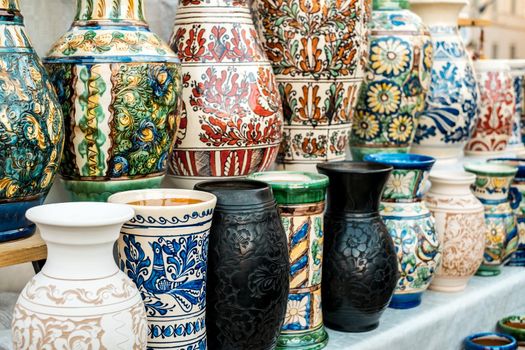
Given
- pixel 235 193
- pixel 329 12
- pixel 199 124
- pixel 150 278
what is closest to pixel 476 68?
pixel 329 12

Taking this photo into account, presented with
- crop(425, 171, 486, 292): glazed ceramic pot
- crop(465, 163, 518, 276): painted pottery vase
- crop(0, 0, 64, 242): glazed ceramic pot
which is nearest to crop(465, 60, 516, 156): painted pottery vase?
crop(465, 163, 518, 276): painted pottery vase

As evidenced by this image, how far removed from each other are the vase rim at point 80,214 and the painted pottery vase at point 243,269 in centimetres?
14

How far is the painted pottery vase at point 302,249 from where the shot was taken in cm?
93

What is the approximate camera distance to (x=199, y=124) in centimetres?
100

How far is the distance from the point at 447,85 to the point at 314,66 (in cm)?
45

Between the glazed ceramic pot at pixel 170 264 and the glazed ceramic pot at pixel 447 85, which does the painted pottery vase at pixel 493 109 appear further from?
the glazed ceramic pot at pixel 170 264

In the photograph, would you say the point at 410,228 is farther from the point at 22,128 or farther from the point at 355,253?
the point at 22,128

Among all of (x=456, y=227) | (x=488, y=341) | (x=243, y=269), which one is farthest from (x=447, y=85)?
(x=243, y=269)

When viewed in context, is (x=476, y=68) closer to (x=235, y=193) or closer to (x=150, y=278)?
(x=235, y=193)

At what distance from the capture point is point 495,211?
1.38 meters

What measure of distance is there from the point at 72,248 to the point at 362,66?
0.68 meters

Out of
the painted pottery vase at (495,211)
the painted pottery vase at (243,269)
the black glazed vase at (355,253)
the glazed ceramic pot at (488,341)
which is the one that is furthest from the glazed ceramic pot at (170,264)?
the painted pottery vase at (495,211)

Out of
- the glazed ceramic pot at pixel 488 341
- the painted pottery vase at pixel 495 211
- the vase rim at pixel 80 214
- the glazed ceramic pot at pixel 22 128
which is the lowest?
the glazed ceramic pot at pixel 488 341

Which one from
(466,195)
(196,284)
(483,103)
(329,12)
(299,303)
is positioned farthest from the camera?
(483,103)
